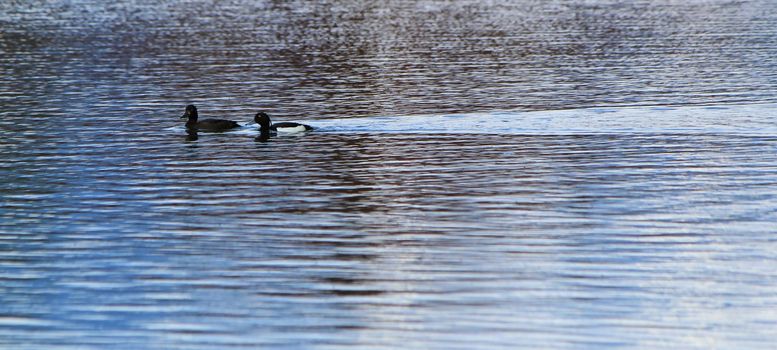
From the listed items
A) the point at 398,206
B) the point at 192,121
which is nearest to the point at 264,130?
the point at 192,121

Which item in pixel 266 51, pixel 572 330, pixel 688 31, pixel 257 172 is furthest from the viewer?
pixel 688 31

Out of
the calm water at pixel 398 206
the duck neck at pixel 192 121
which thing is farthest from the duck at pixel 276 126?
the duck neck at pixel 192 121

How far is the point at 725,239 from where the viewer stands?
2312 centimetres

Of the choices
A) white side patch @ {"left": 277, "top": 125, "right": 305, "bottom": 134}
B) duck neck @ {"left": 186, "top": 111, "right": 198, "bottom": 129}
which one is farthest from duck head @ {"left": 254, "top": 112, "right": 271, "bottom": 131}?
duck neck @ {"left": 186, "top": 111, "right": 198, "bottom": 129}

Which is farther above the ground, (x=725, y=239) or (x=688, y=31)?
(x=725, y=239)

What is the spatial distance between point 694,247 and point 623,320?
4735 mm

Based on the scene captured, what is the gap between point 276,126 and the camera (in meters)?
38.0

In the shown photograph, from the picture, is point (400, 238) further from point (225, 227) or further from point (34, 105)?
point (34, 105)

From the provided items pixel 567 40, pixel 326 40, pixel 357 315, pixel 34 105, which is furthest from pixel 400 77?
pixel 357 315

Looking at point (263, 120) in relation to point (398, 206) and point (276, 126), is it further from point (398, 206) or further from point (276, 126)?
point (398, 206)

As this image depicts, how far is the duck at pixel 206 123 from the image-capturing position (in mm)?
38938

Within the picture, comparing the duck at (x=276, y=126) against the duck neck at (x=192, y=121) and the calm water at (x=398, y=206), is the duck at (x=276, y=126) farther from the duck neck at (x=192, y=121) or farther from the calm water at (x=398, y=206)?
the duck neck at (x=192, y=121)

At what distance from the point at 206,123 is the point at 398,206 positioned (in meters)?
13.3

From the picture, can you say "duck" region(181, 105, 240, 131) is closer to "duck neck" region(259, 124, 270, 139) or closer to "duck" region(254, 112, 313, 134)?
"duck" region(254, 112, 313, 134)
